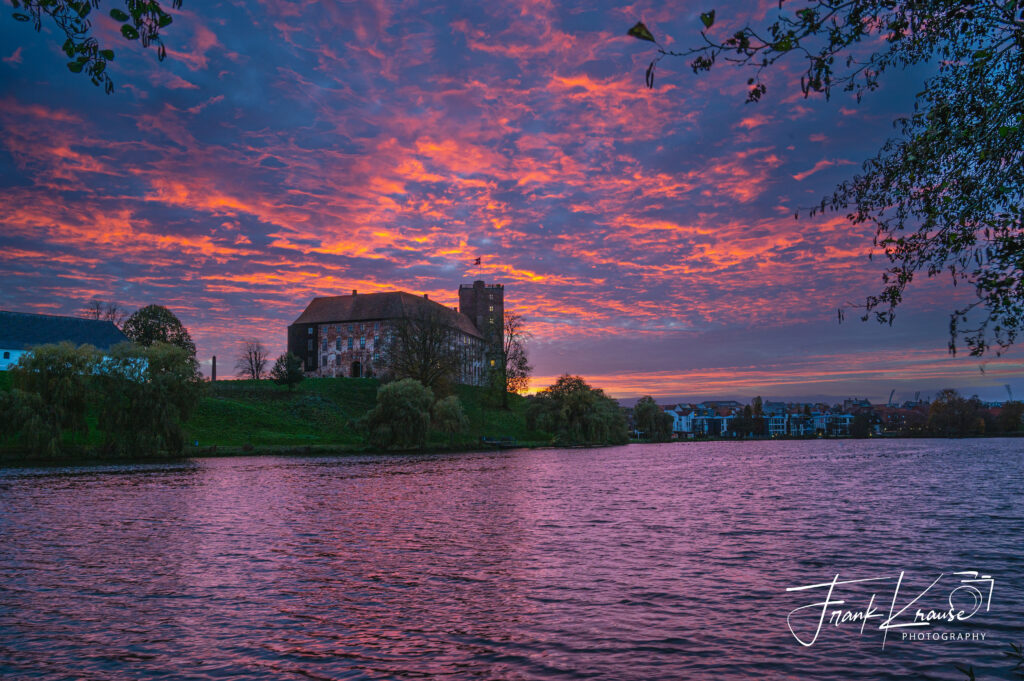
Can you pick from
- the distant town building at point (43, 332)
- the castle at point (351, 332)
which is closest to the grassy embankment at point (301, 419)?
the distant town building at point (43, 332)

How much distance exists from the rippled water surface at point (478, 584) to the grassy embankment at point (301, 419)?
42.1 m

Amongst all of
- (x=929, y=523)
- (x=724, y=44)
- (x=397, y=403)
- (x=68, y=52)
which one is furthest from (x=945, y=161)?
(x=397, y=403)

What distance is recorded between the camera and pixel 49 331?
313 ft

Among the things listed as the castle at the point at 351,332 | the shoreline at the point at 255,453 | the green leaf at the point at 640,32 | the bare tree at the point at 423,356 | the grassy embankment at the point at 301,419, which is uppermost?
the castle at the point at 351,332

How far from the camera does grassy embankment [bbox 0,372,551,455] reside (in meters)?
73.1

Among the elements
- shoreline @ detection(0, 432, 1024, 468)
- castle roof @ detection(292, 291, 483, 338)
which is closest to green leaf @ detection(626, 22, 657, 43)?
shoreline @ detection(0, 432, 1024, 468)

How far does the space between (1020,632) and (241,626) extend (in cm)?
1332

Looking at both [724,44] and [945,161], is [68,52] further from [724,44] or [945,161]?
[945,161]

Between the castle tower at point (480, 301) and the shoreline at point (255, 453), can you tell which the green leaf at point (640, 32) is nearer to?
the shoreline at point (255, 453)

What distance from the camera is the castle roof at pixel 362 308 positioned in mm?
144875

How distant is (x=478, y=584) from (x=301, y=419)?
81.5m

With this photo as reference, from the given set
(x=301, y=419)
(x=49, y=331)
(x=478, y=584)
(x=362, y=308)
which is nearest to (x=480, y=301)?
→ (x=362, y=308)

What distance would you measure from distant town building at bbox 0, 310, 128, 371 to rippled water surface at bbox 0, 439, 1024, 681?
73196 millimetres

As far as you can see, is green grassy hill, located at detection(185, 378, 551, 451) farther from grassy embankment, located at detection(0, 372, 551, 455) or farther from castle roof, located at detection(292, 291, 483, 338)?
castle roof, located at detection(292, 291, 483, 338)
